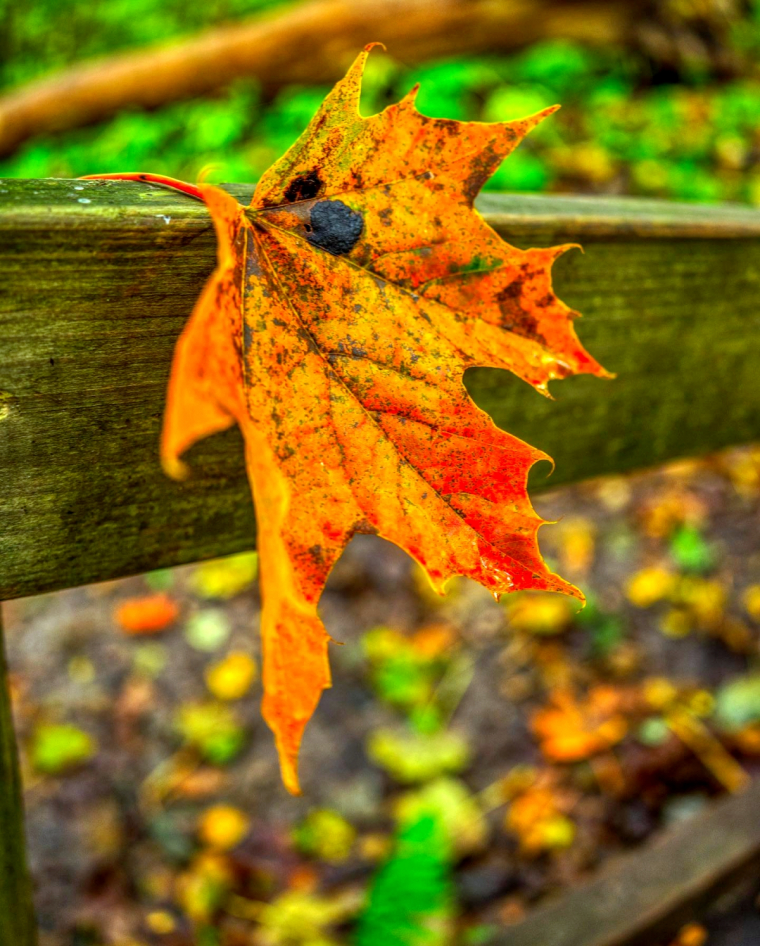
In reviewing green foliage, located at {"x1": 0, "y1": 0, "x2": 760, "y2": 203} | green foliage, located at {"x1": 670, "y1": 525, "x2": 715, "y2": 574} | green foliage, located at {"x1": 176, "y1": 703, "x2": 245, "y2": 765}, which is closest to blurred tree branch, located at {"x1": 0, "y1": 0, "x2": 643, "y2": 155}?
green foliage, located at {"x1": 0, "y1": 0, "x2": 760, "y2": 203}

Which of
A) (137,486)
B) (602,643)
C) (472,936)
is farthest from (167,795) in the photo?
(137,486)

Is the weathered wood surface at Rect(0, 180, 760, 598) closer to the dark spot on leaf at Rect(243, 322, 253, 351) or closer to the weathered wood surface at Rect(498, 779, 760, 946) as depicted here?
the dark spot on leaf at Rect(243, 322, 253, 351)

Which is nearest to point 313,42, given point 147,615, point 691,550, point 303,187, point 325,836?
point 147,615

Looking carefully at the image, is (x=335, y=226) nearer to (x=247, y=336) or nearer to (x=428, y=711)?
(x=247, y=336)

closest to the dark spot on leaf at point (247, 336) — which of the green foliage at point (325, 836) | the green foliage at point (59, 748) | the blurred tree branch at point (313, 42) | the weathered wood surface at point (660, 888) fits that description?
the weathered wood surface at point (660, 888)

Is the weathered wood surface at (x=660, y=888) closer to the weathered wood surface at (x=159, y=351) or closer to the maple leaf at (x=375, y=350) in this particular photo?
the weathered wood surface at (x=159, y=351)

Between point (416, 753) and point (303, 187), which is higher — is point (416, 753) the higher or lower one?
the lower one
